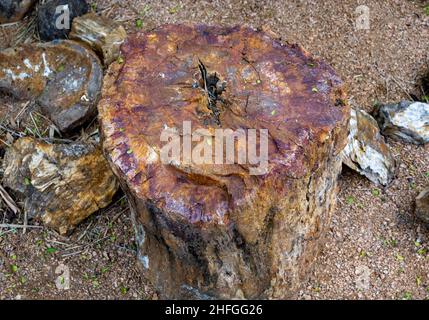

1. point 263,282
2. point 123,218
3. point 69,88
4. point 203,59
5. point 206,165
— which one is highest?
point 203,59

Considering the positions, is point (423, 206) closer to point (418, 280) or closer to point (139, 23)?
point (418, 280)

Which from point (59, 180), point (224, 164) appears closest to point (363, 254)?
point (224, 164)

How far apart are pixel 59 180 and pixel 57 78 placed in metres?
0.81

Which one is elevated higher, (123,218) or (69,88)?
(69,88)

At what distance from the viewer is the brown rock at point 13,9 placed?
3885 mm

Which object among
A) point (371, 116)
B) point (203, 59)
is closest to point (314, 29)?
point (371, 116)

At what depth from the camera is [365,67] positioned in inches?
144

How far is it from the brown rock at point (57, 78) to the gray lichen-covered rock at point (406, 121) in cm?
176

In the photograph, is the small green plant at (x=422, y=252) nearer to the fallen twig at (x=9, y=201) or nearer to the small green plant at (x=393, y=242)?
the small green plant at (x=393, y=242)

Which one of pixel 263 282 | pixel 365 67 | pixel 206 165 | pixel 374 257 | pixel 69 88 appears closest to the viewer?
pixel 206 165

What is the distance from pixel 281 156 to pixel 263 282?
0.67m

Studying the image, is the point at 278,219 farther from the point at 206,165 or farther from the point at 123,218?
the point at 123,218

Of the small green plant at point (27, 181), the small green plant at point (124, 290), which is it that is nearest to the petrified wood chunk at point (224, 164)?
the small green plant at point (124, 290)

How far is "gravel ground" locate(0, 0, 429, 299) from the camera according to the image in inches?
112
